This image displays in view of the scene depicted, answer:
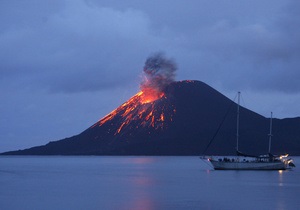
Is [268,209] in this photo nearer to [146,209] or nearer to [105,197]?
[146,209]

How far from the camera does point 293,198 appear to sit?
54.0 m

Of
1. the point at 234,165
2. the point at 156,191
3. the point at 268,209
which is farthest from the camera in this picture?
the point at 234,165

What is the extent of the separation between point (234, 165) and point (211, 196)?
45.5m

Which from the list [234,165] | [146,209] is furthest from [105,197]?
[234,165]

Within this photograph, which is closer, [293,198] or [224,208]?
[224,208]

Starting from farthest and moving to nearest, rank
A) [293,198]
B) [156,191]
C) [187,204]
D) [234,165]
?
[234,165]
[156,191]
[293,198]
[187,204]

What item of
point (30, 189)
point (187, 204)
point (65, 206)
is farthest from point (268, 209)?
point (30, 189)

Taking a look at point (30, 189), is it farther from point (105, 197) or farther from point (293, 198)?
point (293, 198)

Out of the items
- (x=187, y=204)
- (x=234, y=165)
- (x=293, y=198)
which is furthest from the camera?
(x=234, y=165)

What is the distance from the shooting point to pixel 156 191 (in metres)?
61.4

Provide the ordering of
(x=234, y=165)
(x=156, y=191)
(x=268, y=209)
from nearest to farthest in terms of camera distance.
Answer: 1. (x=268, y=209)
2. (x=156, y=191)
3. (x=234, y=165)

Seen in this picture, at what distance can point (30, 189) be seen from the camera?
210 feet

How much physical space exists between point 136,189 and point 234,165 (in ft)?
127

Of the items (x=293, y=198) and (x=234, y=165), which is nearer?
(x=293, y=198)
